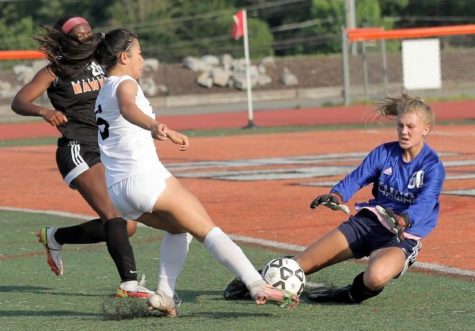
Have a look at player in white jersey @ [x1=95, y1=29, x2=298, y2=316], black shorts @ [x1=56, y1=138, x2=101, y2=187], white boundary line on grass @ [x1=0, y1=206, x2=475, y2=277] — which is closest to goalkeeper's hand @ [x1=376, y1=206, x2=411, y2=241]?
player in white jersey @ [x1=95, y1=29, x2=298, y2=316]

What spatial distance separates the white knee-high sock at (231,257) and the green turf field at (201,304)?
285mm

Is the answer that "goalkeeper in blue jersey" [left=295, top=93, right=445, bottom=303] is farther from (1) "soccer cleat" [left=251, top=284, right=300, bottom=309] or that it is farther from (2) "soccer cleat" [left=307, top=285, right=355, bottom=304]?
(1) "soccer cleat" [left=251, top=284, right=300, bottom=309]

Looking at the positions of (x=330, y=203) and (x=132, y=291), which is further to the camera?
(x=132, y=291)

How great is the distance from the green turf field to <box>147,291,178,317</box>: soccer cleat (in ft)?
0.19

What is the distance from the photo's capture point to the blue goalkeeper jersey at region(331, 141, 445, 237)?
754 cm

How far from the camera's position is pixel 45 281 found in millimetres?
8930

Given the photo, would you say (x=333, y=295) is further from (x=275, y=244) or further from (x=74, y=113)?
(x=275, y=244)

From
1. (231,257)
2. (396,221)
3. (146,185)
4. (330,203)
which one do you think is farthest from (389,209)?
(146,185)

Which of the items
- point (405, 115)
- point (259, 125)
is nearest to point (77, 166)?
point (405, 115)

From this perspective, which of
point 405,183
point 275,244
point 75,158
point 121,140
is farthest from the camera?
point 275,244

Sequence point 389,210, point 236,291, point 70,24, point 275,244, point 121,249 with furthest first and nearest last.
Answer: point 275,244, point 70,24, point 121,249, point 236,291, point 389,210

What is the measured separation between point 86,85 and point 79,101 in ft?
0.40

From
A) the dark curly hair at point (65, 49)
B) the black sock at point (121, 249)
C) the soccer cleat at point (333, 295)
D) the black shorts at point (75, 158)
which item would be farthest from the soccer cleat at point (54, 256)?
the soccer cleat at point (333, 295)

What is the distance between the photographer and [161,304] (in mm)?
7023
